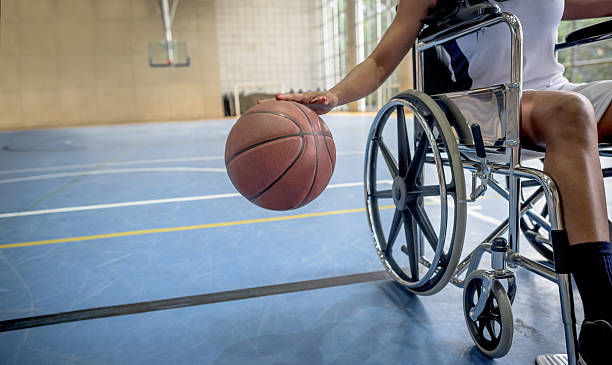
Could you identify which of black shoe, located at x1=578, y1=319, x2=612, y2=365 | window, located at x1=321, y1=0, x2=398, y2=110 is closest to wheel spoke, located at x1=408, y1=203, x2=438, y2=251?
black shoe, located at x1=578, y1=319, x2=612, y2=365

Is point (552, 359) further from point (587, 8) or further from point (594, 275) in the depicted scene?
point (587, 8)

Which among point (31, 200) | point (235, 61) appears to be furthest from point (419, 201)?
point (235, 61)

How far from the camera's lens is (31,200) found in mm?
3518

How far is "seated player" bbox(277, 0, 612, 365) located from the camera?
901 mm

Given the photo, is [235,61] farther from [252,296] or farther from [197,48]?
[252,296]

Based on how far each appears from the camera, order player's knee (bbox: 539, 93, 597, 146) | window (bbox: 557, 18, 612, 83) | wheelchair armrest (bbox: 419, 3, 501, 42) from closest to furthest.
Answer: player's knee (bbox: 539, 93, 597, 146) → wheelchair armrest (bbox: 419, 3, 501, 42) → window (bbox: 557, 18, 612, 83)

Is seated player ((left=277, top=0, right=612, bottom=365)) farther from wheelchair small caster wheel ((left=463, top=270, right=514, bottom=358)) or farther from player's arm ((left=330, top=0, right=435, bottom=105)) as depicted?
wheelchair small caster wheel ((left=463, top=270, right=514, bottom=358))

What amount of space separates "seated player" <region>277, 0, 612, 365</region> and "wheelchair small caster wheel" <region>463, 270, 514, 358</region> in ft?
0.75

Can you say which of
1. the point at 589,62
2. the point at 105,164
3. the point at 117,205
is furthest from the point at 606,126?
the point at 589,62

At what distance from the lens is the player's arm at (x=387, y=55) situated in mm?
1400

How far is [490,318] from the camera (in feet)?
4.00

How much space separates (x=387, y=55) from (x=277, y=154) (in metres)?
0.51

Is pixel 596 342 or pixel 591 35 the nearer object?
pixel 596 342

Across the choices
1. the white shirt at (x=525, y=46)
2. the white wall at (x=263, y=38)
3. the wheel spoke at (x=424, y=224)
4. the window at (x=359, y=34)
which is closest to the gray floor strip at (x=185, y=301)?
the wheel spoke at (x=424, y=224)
